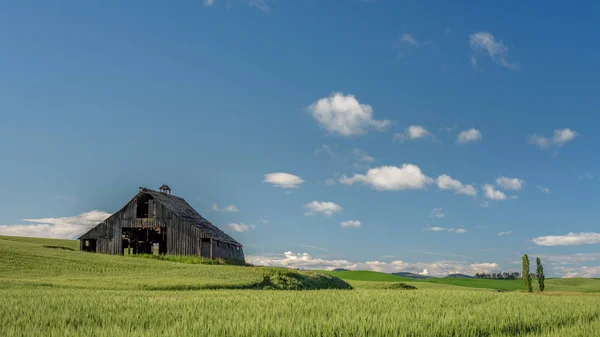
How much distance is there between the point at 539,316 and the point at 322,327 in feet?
21.1

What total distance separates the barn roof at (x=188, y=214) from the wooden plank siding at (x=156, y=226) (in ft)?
1.76

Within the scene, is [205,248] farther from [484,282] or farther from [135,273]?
[484,282]

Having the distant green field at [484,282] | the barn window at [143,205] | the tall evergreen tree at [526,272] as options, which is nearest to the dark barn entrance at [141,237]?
the barn window at [143,205]

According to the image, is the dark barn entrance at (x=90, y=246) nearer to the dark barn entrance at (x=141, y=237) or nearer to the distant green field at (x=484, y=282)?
the dark barn entrance at (x=141, y=237)

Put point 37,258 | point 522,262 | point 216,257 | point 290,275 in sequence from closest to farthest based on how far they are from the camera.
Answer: point 290,275 → point 37,258 → point 216,257 → point 522,262

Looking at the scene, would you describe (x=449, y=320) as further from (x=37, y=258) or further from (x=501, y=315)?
(x=37, y=258)

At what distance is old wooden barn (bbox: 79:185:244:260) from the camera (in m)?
58.7

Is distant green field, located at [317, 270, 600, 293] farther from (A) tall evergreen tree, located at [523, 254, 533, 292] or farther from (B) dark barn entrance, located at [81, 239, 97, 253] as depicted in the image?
(B) dark barn entrance, located at [81, 239, 97, 253]

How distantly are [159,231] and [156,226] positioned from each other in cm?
168

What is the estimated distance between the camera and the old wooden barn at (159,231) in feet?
193

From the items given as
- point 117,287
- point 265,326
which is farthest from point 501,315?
point 117,287

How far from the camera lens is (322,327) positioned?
8.62m

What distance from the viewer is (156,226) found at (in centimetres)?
6050

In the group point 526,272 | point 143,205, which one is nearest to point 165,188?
point 143,205
